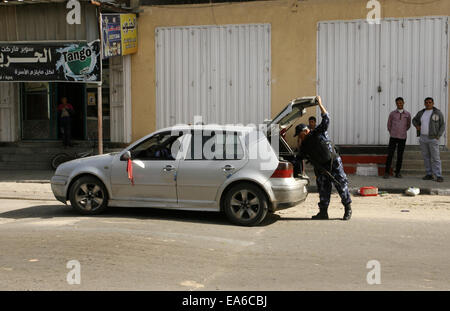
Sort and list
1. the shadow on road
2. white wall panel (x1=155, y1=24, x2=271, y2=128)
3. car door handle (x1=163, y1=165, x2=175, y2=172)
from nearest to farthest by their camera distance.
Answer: car door handle (x1=163, y1=165, x2=175, y2=172) < the shadow on road < white wall panel (x1=155, y1=24, x2=271, y2=128)

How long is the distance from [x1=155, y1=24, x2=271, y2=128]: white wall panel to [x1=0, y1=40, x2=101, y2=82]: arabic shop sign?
2.07 meters

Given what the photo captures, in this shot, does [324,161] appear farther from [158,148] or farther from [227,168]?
[158,148]

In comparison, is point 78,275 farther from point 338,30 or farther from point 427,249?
point 338,30

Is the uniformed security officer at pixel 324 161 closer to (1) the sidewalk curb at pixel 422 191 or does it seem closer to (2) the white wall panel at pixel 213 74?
(1) the sidewalk curb at pixel 422 191

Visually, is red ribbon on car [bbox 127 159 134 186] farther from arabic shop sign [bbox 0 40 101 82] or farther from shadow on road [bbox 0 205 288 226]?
arabic shop sign [bbox 0 40 101 82]

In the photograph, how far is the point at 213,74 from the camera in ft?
51.0

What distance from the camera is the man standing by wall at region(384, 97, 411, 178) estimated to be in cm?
1355

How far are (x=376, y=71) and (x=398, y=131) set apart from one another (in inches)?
75.7

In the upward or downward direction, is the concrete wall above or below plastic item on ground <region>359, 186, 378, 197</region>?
above

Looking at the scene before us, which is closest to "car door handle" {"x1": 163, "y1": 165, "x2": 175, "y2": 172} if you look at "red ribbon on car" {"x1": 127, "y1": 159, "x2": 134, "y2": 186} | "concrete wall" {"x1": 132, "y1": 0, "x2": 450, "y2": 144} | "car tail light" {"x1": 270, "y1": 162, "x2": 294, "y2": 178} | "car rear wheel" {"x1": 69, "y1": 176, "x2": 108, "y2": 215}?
"red ribbon on car" {"x1": 127, "y1": 159, "x2": 134, "y2": 186}

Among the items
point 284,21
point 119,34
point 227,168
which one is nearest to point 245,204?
point 227,168

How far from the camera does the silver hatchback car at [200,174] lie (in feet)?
27.9

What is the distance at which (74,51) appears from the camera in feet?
49.0

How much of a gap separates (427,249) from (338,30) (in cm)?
884
